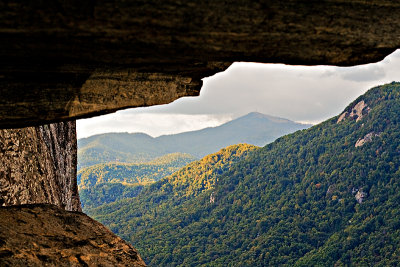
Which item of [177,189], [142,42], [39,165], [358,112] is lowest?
[177,189]

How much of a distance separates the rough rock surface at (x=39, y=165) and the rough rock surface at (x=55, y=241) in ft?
2.73

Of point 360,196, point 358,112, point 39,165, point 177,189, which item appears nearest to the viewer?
point 39,165

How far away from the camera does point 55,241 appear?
8352 millimetres

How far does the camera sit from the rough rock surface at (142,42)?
489 cm

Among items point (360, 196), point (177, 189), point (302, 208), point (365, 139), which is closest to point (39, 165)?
point (360, 196)

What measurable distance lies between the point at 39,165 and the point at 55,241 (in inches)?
116

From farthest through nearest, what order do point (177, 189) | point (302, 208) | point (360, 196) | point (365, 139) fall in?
point (177, 189)
point (365, 139)
point (302, 208)
point (360, 196)

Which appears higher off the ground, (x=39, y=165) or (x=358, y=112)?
(x=39, y=165)

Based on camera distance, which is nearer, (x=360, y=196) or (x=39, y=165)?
(x=39, y=165)

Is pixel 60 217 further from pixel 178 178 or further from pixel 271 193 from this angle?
pixel 178 178

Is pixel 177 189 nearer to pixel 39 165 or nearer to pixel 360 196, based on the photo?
pixel 360 196

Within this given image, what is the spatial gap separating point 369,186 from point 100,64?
12623 cm

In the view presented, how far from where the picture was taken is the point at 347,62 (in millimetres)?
6242

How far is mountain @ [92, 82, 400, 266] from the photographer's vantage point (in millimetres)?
101938
